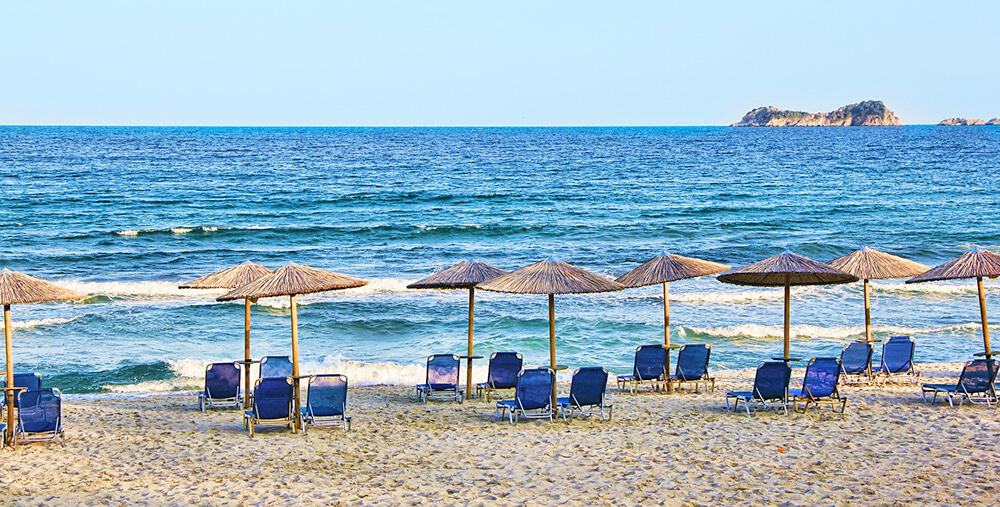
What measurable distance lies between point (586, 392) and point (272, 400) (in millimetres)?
3544

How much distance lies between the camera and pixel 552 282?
11.9 m

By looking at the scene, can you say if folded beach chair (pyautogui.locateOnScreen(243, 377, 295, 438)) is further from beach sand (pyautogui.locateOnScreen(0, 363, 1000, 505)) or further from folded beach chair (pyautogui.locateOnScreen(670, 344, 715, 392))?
folded beach chair (pyautogui.locateOnScreen(670, 344, 715, 392))

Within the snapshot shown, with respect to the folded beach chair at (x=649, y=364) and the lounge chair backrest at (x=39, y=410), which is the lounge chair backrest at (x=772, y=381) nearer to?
the folded beach chair at (x=649, y=364)

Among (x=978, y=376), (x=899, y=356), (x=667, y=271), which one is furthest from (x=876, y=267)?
(x=667, y=271)

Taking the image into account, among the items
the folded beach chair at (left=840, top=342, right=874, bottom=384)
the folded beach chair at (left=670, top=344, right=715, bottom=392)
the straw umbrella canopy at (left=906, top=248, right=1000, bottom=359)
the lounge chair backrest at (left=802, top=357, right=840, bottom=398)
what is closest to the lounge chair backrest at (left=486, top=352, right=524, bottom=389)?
the folded beach chair at (left=670, top=344, right=715, bottom=392)

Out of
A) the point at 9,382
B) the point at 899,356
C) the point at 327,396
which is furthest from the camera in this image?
the point at 899,356

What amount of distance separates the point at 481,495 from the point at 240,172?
5735 cm

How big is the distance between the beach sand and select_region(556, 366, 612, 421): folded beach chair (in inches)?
9.6

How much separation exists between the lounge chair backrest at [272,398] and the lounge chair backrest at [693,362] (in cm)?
539

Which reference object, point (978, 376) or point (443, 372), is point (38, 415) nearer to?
point (443, 372)

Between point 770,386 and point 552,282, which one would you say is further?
point 770,386

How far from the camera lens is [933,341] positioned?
18953 millimetres

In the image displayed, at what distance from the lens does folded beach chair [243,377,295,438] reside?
11469 millimetres

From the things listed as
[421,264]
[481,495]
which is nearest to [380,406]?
[481,495]
